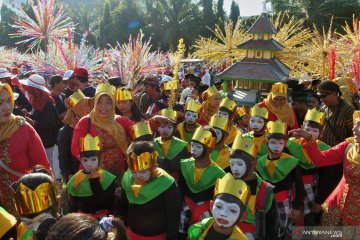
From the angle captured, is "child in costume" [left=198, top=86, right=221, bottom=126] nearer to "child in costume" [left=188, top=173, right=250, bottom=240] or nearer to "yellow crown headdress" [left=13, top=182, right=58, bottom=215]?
"child in costume" [left=188, top=173, right=250, bottom=240]

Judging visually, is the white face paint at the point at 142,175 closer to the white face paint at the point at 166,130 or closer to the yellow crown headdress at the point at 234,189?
the yellow crown headdress at the point at 234,189

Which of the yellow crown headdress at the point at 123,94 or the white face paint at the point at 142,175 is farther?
the yellow crown headdress at the point at 123,94

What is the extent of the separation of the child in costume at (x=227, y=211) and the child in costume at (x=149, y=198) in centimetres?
48

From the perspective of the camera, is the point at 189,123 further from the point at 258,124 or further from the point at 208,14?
the point at 208,14

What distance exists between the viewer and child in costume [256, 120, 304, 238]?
3.96 metres

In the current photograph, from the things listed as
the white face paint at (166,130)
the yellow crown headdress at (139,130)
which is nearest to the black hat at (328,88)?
the white face paint at (166,130)

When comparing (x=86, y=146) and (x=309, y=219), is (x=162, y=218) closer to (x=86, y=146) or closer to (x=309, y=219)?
(x=86, y=146)

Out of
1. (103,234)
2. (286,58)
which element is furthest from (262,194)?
(286,58)

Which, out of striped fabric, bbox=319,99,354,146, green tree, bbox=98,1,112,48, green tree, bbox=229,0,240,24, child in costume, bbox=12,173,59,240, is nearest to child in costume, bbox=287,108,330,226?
striped fabric, bbox=319,99,354,146

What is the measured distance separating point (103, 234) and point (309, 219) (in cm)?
309

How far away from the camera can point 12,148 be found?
3.24 meters

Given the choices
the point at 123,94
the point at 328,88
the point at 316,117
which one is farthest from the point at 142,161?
the point at 328,88

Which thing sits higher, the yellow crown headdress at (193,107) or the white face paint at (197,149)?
the yellow crown headdress at (193,107)

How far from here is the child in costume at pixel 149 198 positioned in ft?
10.5
